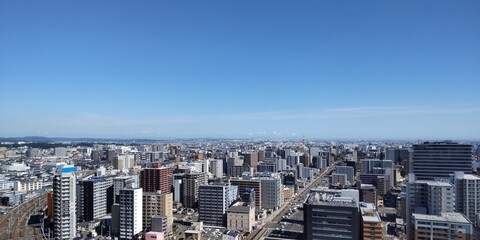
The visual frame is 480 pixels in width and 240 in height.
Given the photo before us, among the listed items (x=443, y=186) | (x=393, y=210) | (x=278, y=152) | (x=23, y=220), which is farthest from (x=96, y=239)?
(x=278, y=152)

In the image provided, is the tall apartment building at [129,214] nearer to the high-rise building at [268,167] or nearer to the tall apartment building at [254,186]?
the tall apartment building at [254,186]

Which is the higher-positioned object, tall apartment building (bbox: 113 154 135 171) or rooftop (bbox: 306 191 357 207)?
rooftop (bbox: 306 191 357 207)

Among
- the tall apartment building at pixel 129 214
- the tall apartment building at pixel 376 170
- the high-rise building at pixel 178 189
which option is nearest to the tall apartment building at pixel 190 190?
the high-rise building at pixel 178 189

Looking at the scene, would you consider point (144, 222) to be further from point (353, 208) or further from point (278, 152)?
point (278, 152)

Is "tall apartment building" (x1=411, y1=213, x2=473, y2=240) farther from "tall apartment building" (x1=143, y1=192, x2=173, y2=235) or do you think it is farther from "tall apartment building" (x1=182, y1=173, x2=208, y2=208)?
"tall apartment building" (x1=182, y1=173, x2=208, y2=208)

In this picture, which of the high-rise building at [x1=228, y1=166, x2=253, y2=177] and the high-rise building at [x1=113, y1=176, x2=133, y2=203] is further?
the high-rise building at [x1=228, y1=166, x2=253, y2=177]

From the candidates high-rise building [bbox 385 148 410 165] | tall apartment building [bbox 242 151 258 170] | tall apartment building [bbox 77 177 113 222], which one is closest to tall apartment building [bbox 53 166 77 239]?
tall apartment building [bbox 77 177 113 222]

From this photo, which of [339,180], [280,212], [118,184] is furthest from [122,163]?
[339,180]
